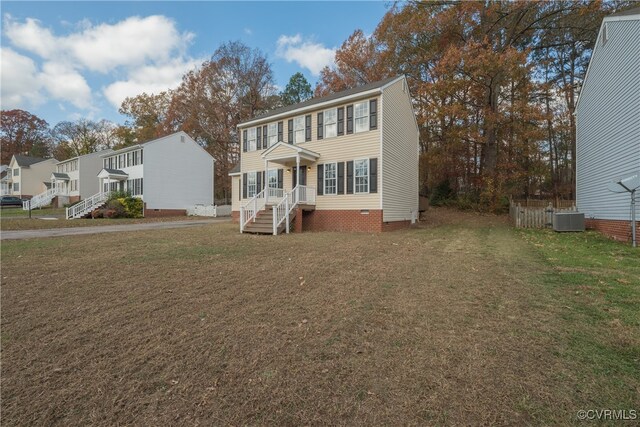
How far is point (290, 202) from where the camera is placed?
14.2 metres

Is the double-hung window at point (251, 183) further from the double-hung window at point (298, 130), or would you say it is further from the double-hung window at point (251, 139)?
the double-hung window at point (298, 130)

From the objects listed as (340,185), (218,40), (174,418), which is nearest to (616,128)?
(340,185)

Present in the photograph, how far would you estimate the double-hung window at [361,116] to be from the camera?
14.5 meters

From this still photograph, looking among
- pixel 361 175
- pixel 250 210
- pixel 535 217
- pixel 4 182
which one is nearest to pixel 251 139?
pixel 250 210

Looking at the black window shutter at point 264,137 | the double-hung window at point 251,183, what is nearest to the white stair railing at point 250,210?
the double-hung window at point 251,183

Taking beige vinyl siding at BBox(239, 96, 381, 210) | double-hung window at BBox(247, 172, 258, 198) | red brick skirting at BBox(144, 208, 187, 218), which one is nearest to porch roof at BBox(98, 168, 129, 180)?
red brick skirting at BBox(144, 208, 187, 218)

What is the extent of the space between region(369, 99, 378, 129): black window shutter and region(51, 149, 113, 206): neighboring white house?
35389mm

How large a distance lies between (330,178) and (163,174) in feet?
62.8

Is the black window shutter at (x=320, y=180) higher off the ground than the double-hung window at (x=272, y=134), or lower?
lower

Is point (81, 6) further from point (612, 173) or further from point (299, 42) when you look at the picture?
point (612, 173)

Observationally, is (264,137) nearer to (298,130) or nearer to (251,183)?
(298,130)

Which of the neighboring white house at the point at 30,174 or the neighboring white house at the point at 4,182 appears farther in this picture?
the neighboring white house at the point at 4,182

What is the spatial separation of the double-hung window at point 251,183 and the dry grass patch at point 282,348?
12.6m

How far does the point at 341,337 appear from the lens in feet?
10.4
